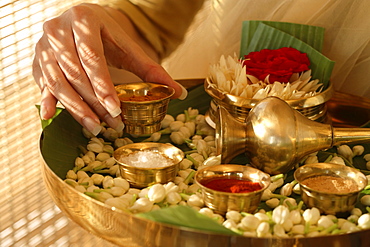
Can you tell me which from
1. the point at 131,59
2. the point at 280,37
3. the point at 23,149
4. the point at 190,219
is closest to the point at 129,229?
the point at 190,219

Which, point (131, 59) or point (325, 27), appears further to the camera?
point (325, 27)

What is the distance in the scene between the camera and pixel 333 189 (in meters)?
0.44

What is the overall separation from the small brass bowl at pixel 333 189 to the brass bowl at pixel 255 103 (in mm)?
99

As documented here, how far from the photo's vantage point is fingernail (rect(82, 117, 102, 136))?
0.55m

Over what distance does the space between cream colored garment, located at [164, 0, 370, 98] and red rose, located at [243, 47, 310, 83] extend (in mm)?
98

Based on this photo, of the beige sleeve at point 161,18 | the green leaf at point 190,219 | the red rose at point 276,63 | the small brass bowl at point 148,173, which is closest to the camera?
the green leaf at point 190,219

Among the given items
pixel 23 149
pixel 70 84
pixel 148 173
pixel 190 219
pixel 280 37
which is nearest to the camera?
pixel 190 219

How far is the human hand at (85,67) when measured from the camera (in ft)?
1.80

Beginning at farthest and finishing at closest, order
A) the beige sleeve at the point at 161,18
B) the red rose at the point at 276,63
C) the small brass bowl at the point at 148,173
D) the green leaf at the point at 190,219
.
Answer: the beige sleeve at the point at 161,18
the red rose at the point at 276,63
the small brass bowl at the point at 148,173
the green leaf at the point at 190,219

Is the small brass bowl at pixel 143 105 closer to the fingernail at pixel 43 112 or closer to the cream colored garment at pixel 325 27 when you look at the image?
the fingernail at pixel 43 112

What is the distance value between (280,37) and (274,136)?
23 cm

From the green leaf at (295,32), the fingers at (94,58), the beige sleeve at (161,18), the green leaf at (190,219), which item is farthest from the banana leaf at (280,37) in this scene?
the green leaf at (190,219)

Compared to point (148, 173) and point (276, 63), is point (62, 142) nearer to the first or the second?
point (148, 173)

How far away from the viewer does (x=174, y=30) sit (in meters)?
0.80
